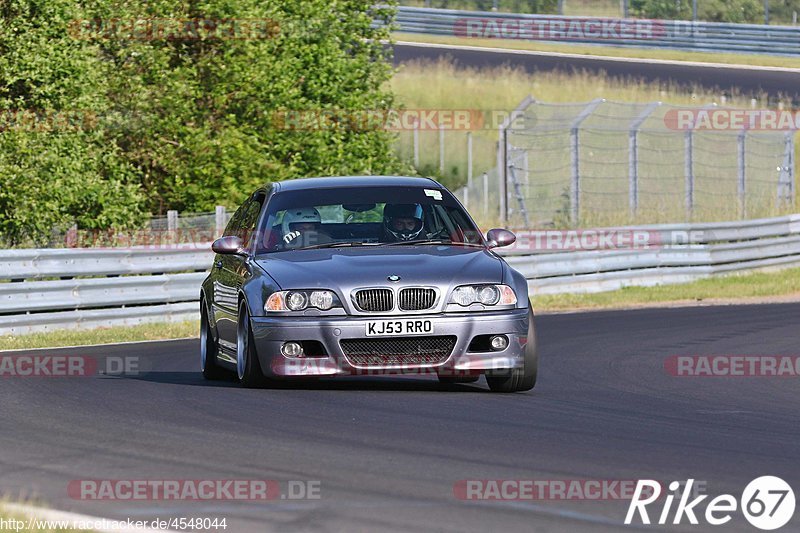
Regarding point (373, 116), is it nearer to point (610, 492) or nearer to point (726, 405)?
point (726, 405)

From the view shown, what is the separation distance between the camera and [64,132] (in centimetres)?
2398

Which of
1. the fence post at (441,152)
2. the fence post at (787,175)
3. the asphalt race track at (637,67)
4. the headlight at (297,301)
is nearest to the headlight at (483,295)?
the headlight at (297,301)

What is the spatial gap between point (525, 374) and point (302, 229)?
6.62ft

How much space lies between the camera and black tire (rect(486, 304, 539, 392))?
11023 mm

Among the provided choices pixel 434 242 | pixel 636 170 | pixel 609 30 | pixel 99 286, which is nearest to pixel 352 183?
pixel 434 242

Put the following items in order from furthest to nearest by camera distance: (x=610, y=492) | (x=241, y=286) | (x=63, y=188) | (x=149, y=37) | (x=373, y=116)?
(x=373, y=116)
(x=149, y=37)
(x=63, y=188)
(x=241, y=286)
(x=610, y=492)

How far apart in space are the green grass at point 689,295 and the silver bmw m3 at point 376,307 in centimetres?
1222

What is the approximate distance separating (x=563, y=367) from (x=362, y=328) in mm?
3703

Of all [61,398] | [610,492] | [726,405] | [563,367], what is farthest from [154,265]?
[610,492]

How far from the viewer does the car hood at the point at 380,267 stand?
10719 mm

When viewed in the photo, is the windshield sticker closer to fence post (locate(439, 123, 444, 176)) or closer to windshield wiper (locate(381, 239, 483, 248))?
windshield wiper (locate(381, 239, 483, 248))

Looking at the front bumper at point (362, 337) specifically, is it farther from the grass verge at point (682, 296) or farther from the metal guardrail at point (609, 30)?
the metal guardrail at point (609, 30)

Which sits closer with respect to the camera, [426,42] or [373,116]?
[373,116]

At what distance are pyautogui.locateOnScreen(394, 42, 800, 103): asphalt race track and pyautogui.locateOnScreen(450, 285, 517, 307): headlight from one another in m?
35.9
